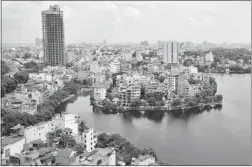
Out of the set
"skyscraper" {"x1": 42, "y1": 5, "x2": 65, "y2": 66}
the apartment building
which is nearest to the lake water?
the apartment building

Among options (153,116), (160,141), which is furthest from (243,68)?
(160,141)

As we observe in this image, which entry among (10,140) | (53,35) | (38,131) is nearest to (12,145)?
(10,140)

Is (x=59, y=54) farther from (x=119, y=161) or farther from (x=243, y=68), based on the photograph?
(x=119, y=161)

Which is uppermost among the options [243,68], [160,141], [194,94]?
[243,68]

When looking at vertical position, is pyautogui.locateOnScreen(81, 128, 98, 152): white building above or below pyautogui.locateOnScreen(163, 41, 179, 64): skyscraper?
below

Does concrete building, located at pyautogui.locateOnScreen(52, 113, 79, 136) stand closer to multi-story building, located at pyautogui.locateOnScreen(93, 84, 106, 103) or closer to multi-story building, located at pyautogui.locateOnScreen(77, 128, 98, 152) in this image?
multi-story building, located at pyautogui.locateOnScreen(77, 128, 98, 152)

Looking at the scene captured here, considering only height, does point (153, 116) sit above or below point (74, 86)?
below

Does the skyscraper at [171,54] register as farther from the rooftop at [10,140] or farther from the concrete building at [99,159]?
the concrete building at [99,159]

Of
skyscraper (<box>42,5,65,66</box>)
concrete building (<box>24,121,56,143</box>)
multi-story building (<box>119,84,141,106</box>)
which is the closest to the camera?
concrete building (<box>24,121,56,143</box>)
